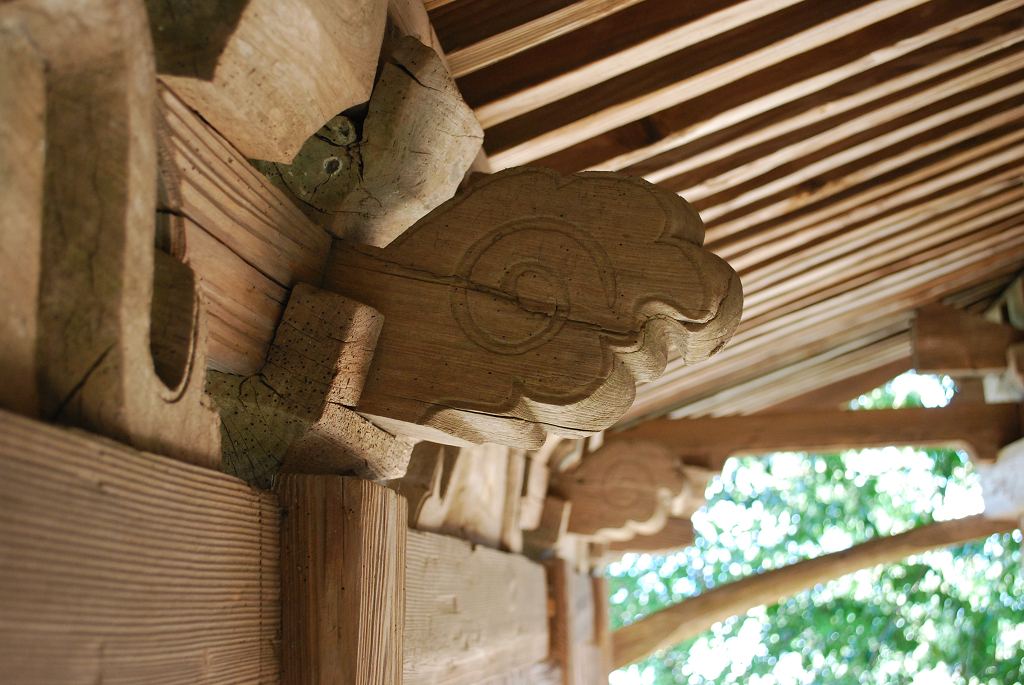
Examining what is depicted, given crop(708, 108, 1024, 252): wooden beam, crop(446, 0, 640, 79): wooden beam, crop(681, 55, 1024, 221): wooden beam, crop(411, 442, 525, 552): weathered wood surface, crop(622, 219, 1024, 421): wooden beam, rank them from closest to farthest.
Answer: crop(446, 0, 640, 79): wooden beam, crop(411, 442, 525, 552): weathered wood surface, crop(681, 55, 1024, 221): wooden beam, crop(708, 108, 1024, 252): wooden beam, crop(622, 219, 1024, 421): wooden beam

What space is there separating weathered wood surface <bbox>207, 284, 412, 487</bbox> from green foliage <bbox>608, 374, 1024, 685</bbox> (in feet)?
26.9

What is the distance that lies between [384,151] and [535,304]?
29cm

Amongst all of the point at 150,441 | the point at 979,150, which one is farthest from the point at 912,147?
the point at 150,441

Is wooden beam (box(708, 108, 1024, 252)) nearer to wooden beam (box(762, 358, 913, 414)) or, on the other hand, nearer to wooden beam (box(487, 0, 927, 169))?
wooden beam (box(487, 0, 927, 169))

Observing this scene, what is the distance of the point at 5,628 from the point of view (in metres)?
0.51

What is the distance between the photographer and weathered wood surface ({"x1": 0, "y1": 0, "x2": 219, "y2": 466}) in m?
0.63

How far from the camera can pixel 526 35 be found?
140 centimetres

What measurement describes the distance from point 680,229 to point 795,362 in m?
3.59

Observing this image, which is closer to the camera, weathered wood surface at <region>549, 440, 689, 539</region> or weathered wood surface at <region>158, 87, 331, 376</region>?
weathered wood surface at <region>158, 87, 331, 376</region>

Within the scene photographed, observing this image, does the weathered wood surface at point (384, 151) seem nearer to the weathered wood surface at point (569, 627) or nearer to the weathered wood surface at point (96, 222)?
the weathered wood surface at point (96, 222)

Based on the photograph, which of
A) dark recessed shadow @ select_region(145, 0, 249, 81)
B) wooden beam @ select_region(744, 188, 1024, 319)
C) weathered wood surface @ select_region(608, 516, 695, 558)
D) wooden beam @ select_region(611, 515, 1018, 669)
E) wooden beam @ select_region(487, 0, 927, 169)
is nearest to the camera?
dark recessed shadow @ select_region(145, 0, 249, 81)

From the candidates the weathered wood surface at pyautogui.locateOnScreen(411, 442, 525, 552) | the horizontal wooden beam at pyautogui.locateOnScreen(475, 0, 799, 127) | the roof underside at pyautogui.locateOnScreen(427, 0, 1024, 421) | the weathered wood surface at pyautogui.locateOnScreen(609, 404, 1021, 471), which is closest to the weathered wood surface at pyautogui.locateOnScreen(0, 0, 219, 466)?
the roof underside at pyautogui.locateOnScreen(427, 0, 1024, 421)

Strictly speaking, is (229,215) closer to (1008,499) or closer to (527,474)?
(527,474)

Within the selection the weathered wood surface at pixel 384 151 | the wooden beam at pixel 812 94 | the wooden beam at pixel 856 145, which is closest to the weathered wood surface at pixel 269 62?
the weathered wood surface at pixel 384 151
